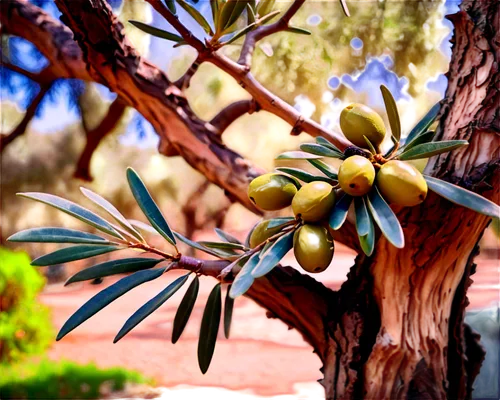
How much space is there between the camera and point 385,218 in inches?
15.9

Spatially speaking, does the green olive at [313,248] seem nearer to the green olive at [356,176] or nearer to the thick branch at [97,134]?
the green olive at [356,176]

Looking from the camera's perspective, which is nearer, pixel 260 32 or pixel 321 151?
pixel 321 151

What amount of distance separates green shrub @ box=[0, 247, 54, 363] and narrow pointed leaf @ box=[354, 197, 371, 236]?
99.4 inches

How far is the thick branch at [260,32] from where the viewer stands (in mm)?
716

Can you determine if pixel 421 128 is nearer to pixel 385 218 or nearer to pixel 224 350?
pixel 385 218

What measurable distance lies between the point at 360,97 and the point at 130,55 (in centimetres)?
182

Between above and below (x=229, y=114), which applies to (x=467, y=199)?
below

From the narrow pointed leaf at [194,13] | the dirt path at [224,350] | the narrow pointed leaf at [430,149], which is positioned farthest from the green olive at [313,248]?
the dirt path at [224,350]

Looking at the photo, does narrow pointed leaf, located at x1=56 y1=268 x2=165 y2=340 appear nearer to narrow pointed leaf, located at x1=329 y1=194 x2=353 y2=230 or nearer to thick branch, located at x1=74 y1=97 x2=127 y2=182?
narrow pointed leaf, located at x1=329 y1=194 x2=353 y2=230

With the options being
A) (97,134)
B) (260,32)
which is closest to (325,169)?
(260,32)

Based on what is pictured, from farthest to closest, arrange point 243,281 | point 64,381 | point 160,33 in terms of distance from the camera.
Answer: point 64,381, point 160,33, point 243,281

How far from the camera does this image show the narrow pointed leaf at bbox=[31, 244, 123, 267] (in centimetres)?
46

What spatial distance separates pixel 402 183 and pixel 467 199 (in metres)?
0.06

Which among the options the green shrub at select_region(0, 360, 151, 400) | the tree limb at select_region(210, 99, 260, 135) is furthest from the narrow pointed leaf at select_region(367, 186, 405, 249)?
the green shrub at select_region(0, 360, 151, 400)
